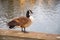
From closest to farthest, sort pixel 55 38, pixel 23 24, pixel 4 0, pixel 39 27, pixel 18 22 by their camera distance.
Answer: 1. pixel 55 38
2. pixel 18 22
3. pixel 23 24
4. pixel 39 27
5. pixel 4 0

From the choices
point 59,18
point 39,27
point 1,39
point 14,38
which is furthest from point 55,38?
point 59,18

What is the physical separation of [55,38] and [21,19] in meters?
1.31

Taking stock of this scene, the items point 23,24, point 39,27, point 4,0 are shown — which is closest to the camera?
point 23,24

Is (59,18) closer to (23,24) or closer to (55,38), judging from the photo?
(23,24)

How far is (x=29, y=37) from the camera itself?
1739mm

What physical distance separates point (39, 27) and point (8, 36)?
820 cm

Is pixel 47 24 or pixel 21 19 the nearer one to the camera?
pixel 21 19

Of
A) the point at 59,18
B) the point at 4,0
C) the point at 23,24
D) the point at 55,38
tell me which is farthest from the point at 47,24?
the point at 4,0

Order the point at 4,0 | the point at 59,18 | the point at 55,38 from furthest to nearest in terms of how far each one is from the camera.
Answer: the point at 4,0 → the point at 59,18 → the point at 55,38

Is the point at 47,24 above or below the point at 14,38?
below

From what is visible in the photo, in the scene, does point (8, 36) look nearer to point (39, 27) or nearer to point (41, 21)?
point (39, 27)

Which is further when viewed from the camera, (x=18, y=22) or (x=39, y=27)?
(x=39, y=27)

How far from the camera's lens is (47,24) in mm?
10555

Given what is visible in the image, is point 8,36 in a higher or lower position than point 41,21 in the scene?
Result: higher
